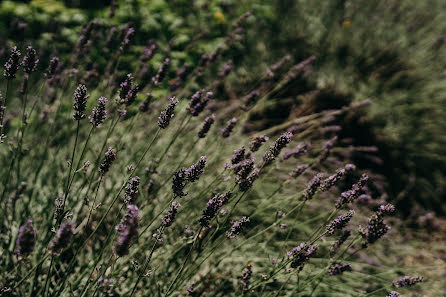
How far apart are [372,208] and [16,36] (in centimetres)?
306

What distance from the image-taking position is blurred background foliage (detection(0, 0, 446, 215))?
3.43 metres

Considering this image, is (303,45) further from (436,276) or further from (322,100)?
(436,276)

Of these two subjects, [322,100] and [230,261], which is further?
[322,100]

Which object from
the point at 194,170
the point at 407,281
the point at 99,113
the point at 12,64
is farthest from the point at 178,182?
the point at 407,281

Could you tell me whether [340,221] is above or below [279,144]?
below

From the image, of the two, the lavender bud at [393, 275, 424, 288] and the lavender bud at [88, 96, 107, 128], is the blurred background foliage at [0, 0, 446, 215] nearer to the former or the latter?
the lavender bud at [393, 275, 424, 288]

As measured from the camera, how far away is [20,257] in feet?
2.95

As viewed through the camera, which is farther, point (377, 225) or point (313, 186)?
point (313, 186)

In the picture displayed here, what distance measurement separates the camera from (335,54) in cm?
425

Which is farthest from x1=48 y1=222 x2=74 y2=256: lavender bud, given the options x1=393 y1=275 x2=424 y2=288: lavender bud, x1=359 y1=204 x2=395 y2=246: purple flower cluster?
x1=393 y1=275 x2=424 y2=288: lavender bud

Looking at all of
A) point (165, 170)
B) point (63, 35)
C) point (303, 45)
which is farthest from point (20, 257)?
point (303, 45)

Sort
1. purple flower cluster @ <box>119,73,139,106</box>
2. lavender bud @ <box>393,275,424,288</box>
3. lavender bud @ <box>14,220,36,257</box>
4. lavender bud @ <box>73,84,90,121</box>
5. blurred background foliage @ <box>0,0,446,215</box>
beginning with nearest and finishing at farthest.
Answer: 1. lavender bud @ <box>14,220,36,257</box>
2. lavender bud @ <box>73,84,90,121</box>
3. purple flower cluster @ <box>119,73,139,106</box>
4. lavender bud @ <box>393,275,424,288</box>
5. blurred background foliage @ <box>0,0,446,215</box>

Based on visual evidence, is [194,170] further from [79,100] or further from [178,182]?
[79,100]

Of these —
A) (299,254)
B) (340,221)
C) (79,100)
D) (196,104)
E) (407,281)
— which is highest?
(79,100)
